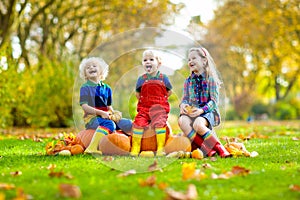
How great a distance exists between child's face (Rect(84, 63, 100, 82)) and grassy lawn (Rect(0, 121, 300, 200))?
3.48 ft

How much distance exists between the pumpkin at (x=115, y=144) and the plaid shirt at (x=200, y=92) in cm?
92

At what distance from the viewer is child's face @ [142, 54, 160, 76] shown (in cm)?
574

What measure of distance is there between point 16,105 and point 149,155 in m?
9.21

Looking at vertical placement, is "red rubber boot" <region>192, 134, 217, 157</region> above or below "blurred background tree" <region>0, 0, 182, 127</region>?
below

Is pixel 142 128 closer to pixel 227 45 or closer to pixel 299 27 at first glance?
pixel 299 27

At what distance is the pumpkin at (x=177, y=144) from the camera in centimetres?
565

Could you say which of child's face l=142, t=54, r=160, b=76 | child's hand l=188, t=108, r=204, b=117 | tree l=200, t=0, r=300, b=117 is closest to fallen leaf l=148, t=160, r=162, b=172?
child's hand l=188, t=108, r=204, b=117

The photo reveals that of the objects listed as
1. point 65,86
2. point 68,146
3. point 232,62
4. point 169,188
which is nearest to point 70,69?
point 65,86

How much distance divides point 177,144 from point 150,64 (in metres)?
1.01

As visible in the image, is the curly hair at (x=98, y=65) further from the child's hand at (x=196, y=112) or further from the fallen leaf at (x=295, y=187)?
the fallen leaf at (x=295, y=187)

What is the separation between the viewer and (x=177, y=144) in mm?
5684

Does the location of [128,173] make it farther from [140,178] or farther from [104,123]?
[104,123]

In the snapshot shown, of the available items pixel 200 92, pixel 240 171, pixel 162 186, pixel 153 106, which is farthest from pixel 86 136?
pixel 162 186

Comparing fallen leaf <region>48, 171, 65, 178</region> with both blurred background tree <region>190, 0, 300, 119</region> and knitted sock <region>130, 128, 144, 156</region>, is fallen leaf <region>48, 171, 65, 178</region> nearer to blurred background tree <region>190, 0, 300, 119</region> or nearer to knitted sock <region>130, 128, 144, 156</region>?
knitted sock <region>130, 128, 144, 156</region>
